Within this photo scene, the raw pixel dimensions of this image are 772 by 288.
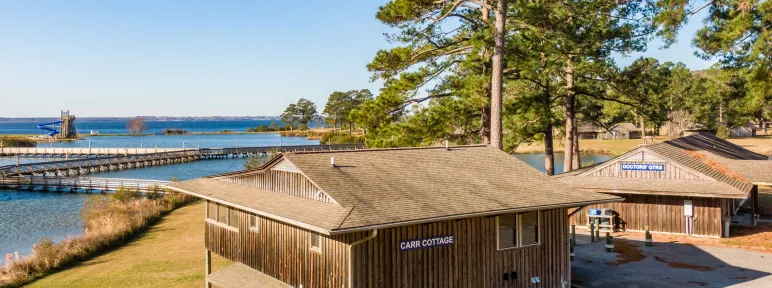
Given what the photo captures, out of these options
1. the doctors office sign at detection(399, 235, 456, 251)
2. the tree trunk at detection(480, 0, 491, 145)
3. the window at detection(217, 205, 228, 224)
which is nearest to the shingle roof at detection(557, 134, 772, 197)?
the tree trunk at detection(480, 0, 491, 145)

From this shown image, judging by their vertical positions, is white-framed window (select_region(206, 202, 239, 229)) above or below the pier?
above

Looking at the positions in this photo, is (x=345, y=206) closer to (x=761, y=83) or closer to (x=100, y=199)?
(x=761, y=83)

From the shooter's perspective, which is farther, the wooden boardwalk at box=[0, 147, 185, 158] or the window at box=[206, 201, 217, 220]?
the wooden boardwalk at box=[0, 147, 185, 158]

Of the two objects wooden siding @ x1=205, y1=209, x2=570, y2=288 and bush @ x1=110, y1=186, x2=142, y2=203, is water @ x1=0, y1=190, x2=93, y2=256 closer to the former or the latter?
bush @ x1=110, y1=186, x2=142, y2=203

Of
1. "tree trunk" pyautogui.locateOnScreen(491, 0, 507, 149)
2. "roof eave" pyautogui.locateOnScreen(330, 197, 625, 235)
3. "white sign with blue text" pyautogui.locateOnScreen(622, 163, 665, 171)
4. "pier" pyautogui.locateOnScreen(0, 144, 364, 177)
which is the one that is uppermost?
"tree trunk" pyautogui.locateOnScreen(491, 0, 507, 149)

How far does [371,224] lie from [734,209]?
23.2m

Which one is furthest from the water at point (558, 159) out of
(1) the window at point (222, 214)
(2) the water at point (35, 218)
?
(1) the window at point (222, 214)

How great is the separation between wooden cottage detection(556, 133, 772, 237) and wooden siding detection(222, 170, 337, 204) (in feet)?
47.6

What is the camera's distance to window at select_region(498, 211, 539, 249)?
46.9 ft

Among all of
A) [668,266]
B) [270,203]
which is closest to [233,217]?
[270,203]

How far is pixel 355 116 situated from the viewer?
28547 mm

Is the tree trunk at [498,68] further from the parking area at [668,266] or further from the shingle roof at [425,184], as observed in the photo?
the shingle roof at [425,184]

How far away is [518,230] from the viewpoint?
1431cm

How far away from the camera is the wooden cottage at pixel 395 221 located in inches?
468
